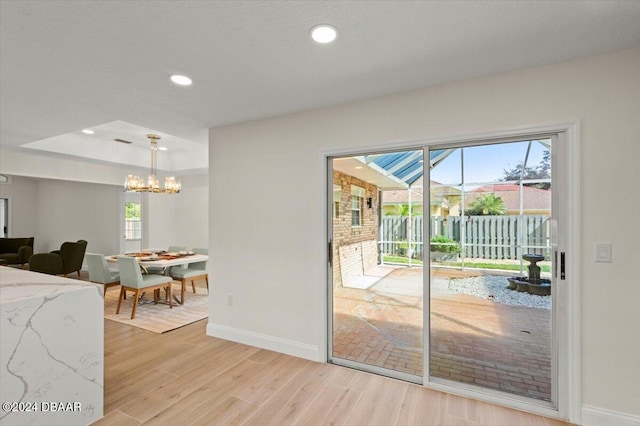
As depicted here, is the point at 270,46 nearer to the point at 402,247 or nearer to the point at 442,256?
the point at 402,247

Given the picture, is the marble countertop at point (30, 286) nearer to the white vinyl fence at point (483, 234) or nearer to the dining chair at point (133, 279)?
the dining chair at point (133, 279)

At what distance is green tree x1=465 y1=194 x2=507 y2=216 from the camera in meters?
2.46

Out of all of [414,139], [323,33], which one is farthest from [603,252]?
[323,33]

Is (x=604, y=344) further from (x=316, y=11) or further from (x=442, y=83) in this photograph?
(x=316, y=11)

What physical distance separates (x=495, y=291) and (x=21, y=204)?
10898mm

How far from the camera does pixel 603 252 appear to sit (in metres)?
2.04

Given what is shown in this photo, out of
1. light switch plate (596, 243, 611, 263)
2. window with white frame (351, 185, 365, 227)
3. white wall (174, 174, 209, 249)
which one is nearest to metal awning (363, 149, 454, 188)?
window with white frame (351, 185, 365, 227)

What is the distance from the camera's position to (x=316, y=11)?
1628 millimetres

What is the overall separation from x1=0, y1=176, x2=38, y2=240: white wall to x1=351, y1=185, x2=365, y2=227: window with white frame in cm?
945

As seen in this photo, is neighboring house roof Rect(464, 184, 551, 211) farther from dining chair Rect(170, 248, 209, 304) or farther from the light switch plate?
dining chair Rect(170, 248, 209, 304)

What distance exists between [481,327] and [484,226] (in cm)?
86

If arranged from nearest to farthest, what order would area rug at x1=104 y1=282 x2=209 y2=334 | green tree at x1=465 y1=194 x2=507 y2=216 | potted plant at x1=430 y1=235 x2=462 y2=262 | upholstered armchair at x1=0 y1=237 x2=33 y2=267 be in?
green tree at x1=465 y1=194 x2=507 y2=216 → potted plant at x1=430 y1=235 x2=462 y2=262 → area rug at x1=104 y1=282 x2=209 y2=334 → upholstered armchair at x1=0 y1=237 x2=33 y2=267

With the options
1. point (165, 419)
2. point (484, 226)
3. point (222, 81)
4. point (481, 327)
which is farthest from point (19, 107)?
point (481, 327)

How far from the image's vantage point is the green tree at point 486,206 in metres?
2.46
